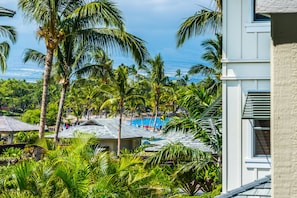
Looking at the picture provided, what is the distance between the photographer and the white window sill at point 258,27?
31.1 feet

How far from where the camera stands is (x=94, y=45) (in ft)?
67.4

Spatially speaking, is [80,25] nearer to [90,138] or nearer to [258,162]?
[90,138]

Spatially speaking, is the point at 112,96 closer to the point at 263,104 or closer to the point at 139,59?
the point at 139,59

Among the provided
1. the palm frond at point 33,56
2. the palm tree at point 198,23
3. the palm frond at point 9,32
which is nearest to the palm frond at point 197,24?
the palm tree at point 198,23

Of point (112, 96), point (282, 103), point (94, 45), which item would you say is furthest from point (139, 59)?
point (282, 103)

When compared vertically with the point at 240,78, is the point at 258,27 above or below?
above

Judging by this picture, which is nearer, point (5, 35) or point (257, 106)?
point (257, 106)

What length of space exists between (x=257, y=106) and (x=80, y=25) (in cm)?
1205

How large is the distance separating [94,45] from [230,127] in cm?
1174

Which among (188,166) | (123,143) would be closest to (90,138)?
(188,166)

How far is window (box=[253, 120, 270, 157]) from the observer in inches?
378

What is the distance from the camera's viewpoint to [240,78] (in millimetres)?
9781

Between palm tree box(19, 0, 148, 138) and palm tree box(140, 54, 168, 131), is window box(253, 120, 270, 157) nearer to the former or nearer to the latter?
palm tree box(19, 0, 148, 138)

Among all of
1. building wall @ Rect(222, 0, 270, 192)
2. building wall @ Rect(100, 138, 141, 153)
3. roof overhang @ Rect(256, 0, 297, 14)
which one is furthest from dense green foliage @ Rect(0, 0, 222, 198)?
roof overhang @ Rect(256, 0, 297, 14)
